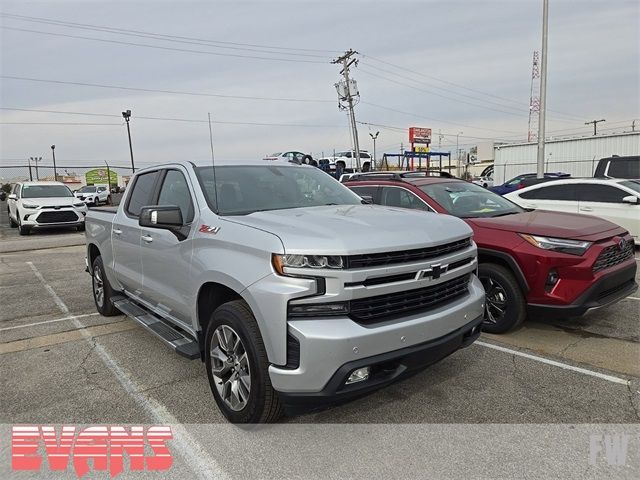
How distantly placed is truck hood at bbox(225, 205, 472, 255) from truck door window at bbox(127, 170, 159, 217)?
1.72m

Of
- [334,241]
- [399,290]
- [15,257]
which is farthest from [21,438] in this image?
[15,257]

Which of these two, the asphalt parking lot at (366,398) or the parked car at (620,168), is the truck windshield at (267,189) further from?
the parked car at (620,168)

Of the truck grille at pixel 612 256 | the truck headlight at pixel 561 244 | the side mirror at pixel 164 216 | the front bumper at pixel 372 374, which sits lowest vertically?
the front bumper at pixel 372 374

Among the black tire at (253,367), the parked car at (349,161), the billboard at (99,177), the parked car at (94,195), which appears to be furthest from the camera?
the billboard at (99,177)

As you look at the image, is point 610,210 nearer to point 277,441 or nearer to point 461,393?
point 461,393

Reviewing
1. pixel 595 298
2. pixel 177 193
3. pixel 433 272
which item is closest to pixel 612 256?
pixel 595 298

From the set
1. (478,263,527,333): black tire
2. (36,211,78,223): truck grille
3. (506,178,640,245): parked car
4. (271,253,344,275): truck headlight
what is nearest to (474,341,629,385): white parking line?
(478,263,527,333): black tire

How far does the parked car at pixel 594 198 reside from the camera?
359 inches

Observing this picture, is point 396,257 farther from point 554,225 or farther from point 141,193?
point 141,193

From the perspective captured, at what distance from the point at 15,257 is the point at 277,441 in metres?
11.0

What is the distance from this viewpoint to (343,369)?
261cm

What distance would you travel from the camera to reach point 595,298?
14.5 feet

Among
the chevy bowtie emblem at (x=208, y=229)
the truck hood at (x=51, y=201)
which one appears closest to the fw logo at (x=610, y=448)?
the chevy bowtie emblem at (x=208, y=229)

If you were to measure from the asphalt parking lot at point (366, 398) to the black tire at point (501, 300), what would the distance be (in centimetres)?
16
